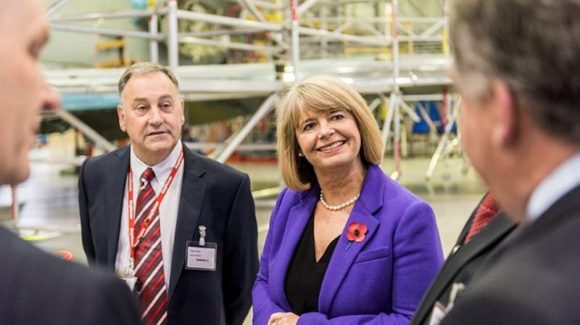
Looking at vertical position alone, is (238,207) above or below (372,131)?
below

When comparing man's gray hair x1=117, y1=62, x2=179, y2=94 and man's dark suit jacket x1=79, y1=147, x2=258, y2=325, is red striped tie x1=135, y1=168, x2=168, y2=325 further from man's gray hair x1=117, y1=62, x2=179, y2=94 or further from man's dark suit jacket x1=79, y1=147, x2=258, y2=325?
man's gray hair x1=117, y1=62, x2=179, y2=94

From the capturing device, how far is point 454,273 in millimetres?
1243

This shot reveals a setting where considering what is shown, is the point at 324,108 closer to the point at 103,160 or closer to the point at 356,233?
the point at 356,233

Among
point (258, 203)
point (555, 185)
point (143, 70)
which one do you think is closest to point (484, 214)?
point (555, 185)

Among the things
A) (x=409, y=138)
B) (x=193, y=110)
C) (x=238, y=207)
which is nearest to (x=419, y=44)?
(x=409, y=138)

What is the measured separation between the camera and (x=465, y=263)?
4.05ft

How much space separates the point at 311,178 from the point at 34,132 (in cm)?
194

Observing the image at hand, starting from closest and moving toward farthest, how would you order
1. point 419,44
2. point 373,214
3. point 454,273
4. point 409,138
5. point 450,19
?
point 450,19 < point 454,273 < point 373,214 < point 419,44 < point 409,138

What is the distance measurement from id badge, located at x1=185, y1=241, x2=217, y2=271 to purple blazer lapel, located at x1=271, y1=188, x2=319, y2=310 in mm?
270

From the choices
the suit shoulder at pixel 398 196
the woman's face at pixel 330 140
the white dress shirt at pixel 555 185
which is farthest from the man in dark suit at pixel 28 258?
the woman's face at pixel 330 140

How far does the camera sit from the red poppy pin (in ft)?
7.79

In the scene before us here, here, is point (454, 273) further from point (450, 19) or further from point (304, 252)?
point (304, 252)

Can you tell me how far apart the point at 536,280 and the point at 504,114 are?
208 mm

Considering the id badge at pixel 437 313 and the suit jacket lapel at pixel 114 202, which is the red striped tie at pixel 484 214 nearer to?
the id badge at pixel 437 313
